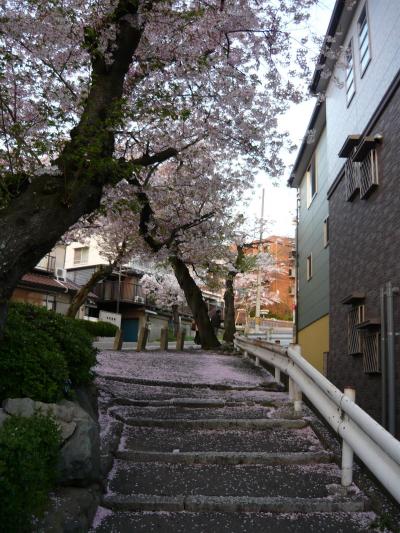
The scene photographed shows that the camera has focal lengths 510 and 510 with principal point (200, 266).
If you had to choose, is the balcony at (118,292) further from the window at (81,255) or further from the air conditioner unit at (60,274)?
the air conditioner unit at (60,274)

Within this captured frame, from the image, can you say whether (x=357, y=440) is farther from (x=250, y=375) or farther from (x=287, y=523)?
(x=250, y=375)

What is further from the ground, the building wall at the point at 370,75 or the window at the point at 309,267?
the building wall at the point at 370,75

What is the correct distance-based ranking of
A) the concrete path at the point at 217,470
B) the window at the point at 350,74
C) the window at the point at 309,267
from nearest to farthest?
the concrete path at the point at 217,470 < the window at the point at 350,74 < the window at the point at 309,267

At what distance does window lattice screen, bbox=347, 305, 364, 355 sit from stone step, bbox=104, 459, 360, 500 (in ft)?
18.2

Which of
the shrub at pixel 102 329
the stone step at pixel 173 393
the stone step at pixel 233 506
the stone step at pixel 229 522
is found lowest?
the stone step at pixel 229 522

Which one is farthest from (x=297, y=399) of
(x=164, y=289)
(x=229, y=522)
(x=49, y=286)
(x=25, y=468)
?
(x=164, y=289)

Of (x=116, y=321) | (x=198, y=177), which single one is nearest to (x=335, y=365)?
(x=198, y=177)

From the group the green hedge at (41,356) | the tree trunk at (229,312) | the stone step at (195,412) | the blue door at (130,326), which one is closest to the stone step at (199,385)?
the stone step at (195,412)

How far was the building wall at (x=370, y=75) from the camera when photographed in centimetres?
868

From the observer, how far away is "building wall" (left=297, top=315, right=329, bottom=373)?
1492 cm

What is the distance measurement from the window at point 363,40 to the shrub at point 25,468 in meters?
9.75

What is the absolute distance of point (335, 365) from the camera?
12000 mm

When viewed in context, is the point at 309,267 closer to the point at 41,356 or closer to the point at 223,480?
the point at 223,480

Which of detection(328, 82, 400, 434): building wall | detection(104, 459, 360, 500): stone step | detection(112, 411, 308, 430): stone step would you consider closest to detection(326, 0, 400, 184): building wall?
detection(328, 82, 400, 434): building wall
